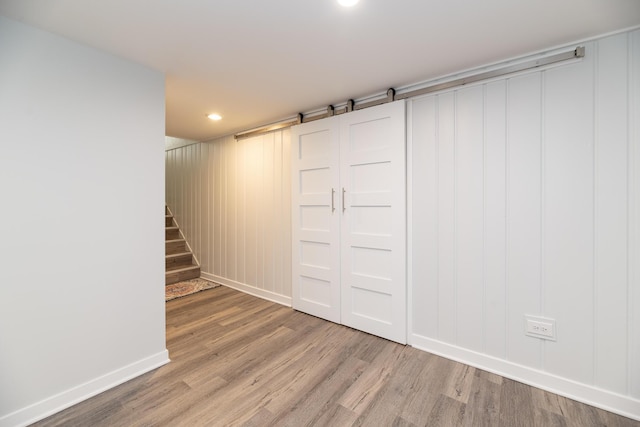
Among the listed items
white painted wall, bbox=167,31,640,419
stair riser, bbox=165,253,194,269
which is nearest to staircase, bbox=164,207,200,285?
stair riser, bbox=165,253,194,269

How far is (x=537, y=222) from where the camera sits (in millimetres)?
1808

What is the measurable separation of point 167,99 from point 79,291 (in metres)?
1.86

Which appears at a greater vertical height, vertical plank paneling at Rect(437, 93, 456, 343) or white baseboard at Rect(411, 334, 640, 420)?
→ vertical plank paneling at Rect(437, 93, 456, 343)

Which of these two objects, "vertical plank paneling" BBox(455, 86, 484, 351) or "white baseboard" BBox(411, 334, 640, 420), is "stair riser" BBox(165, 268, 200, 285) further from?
"vertical plank paneling" BBox(455, 86, 484, 351)

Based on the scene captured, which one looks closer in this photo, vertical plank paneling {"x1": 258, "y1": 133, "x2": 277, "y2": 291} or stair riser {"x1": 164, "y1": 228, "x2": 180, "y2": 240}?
vertical plank paneling {"x1": 258, "y1": 133, "x2": 277, "y2": 291}

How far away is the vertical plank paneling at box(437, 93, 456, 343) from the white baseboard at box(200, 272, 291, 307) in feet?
5.89

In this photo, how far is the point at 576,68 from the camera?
169 centimetres

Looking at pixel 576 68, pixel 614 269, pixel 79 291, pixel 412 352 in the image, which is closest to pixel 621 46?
pixel 576 68

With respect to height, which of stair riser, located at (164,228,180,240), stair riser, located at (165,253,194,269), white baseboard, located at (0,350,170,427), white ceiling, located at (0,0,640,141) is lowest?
white baseboard, located at (0,350,170,427)

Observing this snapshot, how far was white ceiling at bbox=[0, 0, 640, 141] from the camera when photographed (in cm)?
138

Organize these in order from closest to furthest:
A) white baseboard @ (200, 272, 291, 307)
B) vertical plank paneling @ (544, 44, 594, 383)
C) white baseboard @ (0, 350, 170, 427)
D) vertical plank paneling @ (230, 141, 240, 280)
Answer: white baseboard @ (0, 350, 170, 427)
vertical plank paneling @ (544, 44, 594, 383)
white baseboard @ (200, 272, 291, 307)
vertical plank paneling @ (230, 141, 240, 280)

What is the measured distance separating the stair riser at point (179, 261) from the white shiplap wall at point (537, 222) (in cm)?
381

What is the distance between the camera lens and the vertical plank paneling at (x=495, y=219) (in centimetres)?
193

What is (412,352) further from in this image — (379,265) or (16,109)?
(16,109)
